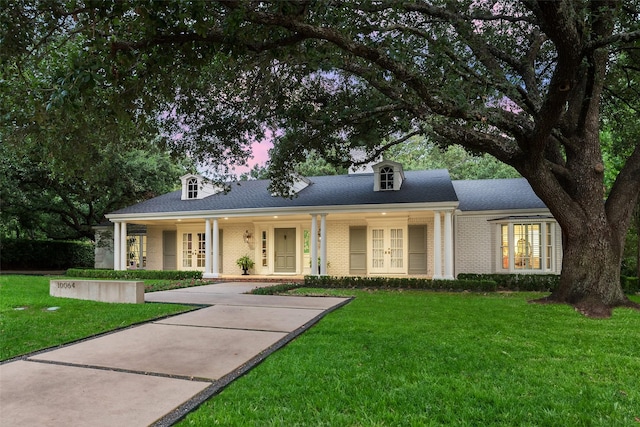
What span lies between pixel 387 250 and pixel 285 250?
4.25m

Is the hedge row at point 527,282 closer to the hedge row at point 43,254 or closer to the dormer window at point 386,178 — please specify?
the dormer window at point 386,178

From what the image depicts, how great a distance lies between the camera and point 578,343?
5.50 m

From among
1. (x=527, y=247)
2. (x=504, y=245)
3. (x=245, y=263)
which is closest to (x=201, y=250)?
(x=245, y=263)

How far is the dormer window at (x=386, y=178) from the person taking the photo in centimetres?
1563

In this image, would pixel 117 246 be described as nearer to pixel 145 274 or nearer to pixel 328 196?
pixel 145 274

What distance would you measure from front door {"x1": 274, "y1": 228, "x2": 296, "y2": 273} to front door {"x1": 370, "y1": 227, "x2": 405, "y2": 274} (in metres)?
3.28

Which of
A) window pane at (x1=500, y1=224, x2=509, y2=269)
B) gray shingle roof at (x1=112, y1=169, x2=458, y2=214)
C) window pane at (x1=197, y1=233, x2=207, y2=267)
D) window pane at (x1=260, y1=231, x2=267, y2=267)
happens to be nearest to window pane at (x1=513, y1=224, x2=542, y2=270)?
window pane at (x1=500, y1=224, x2=509, y2=269)

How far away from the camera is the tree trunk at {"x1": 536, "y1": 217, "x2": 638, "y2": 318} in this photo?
27.9 feet

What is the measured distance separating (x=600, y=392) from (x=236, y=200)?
47.7 feet

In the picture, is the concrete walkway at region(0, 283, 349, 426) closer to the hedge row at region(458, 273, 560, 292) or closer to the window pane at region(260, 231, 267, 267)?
the hedge row at region(458, 273, 560, 292)

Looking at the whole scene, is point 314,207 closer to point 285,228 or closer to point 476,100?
point 285,228

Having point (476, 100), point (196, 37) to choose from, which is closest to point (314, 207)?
point (476, 100)

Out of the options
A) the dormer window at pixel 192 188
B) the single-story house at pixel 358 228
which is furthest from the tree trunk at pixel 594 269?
the dormer window at pixel 192 188

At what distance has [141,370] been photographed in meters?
4.14
